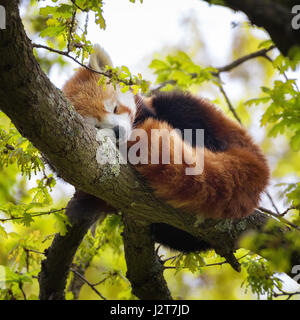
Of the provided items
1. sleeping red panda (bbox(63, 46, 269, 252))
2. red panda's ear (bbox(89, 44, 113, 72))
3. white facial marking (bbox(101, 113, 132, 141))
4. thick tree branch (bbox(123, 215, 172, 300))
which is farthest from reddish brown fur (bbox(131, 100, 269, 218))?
red panda's ear (bbox(89, 44, 113, 72))

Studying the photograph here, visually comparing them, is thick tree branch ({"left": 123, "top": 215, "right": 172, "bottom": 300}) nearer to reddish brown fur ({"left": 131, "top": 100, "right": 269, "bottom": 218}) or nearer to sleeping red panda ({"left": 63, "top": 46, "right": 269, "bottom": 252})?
sleeping red panda ({"left": 63, "top": 46, "right": 269, "bottom": 252})

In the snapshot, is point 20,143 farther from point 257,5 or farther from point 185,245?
point 257,5

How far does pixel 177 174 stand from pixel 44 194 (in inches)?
45.1

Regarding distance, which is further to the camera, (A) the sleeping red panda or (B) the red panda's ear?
(B) the red panda's ear

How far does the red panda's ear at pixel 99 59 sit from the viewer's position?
3498 millimetres

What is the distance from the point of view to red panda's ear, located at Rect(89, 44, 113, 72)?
350cm

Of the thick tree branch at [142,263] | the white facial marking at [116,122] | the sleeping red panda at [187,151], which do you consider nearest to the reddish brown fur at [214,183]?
the sleeping red panda at [187,151]

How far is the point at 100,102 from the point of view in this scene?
3291 mm

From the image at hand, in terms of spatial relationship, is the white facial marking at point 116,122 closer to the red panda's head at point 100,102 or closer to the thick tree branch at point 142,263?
the red panda's head at point 100,102

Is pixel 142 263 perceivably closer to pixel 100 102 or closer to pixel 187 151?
pixel 187 151

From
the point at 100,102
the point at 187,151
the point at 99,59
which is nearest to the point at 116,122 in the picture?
the point at 100,102

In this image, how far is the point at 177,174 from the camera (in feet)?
7.46

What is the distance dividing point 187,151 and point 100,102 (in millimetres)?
1211
